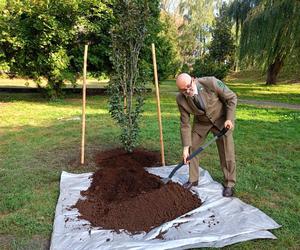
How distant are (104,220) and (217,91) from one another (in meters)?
1.79

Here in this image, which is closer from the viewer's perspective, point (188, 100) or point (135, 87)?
point (188, 100)

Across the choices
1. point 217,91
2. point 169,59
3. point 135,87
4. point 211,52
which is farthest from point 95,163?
point 211,52

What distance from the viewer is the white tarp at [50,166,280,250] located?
3.11 metres

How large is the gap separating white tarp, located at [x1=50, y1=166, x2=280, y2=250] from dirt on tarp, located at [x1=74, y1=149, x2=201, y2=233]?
108mm

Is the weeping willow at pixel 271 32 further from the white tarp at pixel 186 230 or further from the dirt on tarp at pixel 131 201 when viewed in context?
the white tarp at pixel 186 230

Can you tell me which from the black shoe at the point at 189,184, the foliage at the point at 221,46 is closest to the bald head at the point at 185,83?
the black shoe at the point at 189,184

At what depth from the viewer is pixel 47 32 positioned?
11555 millimetres

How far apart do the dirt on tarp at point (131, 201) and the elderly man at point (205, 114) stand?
17.2 inches

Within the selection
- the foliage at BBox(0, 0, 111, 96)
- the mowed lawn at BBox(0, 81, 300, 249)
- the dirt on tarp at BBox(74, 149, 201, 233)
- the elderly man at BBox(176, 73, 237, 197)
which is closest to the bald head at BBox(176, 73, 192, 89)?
the elderly man at BBox(176, 73, 237, 197)

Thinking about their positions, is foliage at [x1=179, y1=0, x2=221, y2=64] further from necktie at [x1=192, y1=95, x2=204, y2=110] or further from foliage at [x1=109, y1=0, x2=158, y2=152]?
necktie at [x1=192, y1=95, x2=204, y2=110]

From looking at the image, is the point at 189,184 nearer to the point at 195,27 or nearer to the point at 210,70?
the point at 210,70

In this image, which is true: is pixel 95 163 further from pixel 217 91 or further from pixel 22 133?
pixel 22 133

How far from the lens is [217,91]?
13.3 feet

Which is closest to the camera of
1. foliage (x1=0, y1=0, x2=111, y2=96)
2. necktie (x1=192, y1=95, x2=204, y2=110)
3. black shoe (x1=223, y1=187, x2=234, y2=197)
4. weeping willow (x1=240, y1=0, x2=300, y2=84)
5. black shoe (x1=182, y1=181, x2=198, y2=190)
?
necktie (x1=192, y1=95, x2=204, y2=110)
